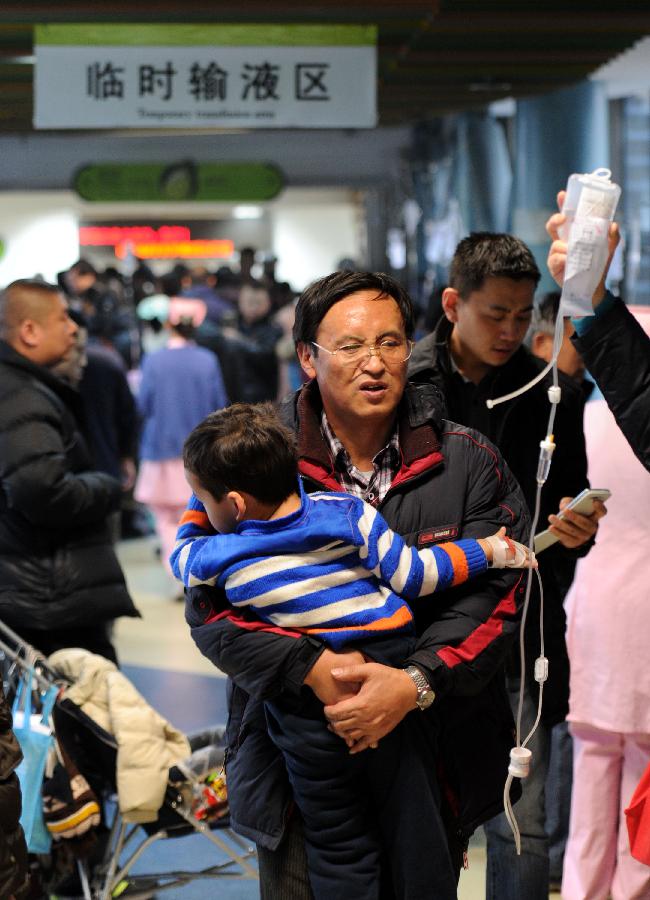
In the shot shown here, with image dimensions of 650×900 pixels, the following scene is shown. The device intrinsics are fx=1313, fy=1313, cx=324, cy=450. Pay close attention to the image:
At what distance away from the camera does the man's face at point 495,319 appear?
3225 millimetres

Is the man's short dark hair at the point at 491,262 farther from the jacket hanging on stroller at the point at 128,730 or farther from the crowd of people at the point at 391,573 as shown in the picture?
the jacket hanging on stroller at the point at 128,730

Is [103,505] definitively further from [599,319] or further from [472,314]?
[599,319]

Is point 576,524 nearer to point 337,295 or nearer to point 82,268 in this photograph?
point 337,295

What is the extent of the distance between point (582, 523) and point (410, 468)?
2.15 feet

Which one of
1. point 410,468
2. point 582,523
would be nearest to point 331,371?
point 410,468

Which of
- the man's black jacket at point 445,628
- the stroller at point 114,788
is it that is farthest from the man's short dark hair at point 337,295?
the stroller at point 114,788

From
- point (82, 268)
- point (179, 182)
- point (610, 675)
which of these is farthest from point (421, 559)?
Result: point (179, 182)

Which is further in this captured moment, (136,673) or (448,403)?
(136,673)

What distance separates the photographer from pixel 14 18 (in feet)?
19.0

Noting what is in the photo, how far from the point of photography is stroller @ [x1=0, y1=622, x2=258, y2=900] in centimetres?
351

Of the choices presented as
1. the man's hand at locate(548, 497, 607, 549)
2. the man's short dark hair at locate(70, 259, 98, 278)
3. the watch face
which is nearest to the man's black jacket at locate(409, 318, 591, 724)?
the man's hand at locate(548, 497, 607, 549)

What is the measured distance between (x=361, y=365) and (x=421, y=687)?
1.97 ft

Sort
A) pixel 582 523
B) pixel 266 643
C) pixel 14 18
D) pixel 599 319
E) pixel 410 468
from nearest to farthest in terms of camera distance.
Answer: pixel 266 643 → pixel 410 468 → pixel 599 319 → pixel 582 523 → pixel 14 18

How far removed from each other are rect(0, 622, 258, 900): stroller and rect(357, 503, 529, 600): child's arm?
57.3 inches
